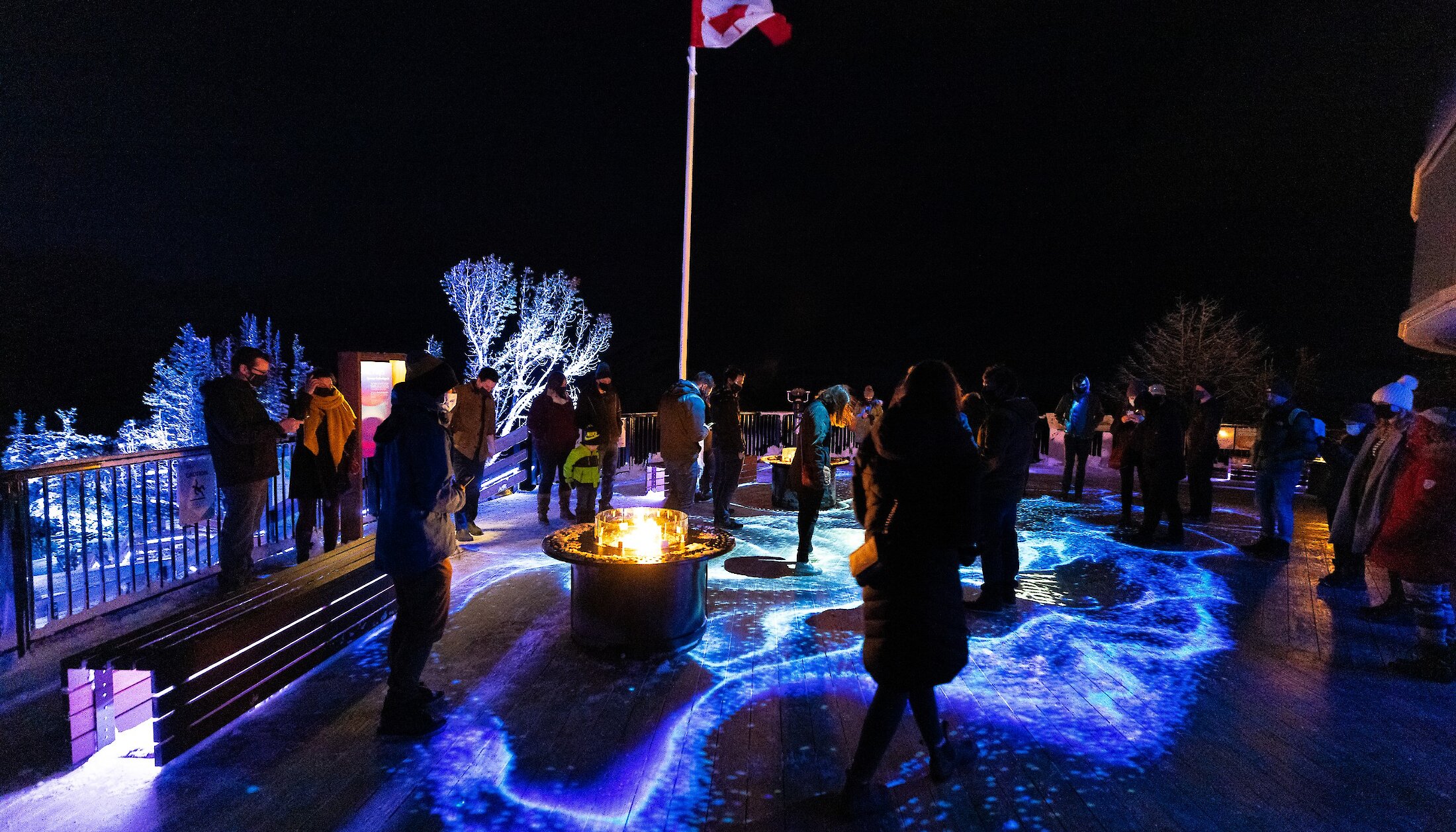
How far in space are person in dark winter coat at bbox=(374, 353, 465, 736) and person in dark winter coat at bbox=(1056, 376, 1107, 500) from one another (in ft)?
29.0

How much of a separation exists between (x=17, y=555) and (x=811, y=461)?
5475 mm

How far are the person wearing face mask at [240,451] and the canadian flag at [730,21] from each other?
360 inches

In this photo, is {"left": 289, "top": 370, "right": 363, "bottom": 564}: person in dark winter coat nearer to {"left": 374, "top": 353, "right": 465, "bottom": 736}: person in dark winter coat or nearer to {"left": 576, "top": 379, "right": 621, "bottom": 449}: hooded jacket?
{"left": 576, "top": 379, "right": 621, "bottom": 449}: hooded jacket

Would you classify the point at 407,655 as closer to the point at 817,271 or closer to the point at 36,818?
the point at 36,818

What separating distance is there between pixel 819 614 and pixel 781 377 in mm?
53520

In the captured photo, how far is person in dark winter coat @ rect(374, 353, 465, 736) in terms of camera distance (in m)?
3.41

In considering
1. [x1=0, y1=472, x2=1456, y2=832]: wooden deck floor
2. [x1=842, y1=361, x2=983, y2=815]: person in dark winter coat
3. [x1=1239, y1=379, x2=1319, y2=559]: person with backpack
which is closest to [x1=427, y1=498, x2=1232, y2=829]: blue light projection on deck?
[x1=0, y1=472, x2=1456, y2=832]: wooden deck floor

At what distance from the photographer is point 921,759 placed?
3.42 meters

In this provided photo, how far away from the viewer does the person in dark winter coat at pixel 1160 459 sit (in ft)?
25.3

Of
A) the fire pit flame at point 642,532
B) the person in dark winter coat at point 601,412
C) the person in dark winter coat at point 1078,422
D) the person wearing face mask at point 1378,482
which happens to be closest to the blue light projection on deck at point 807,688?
the fire pit flame at point 642,532

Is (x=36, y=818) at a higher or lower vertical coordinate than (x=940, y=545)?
lower

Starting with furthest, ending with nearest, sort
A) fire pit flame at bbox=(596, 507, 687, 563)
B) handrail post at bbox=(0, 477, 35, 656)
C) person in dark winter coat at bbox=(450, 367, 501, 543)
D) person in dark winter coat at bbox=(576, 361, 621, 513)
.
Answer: person in dark winter coat at bbox=(576, 361, 621, 513) < person in dark winter coat at bbox=(450, 367, 501, 543) < fire pit flame at bbox=(596, 507, 687, 563) < handrail post at bbox=(0, 477, 35, 656)

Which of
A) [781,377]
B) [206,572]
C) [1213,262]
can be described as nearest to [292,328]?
[781,377]

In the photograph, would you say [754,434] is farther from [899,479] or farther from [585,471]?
[899,479]
